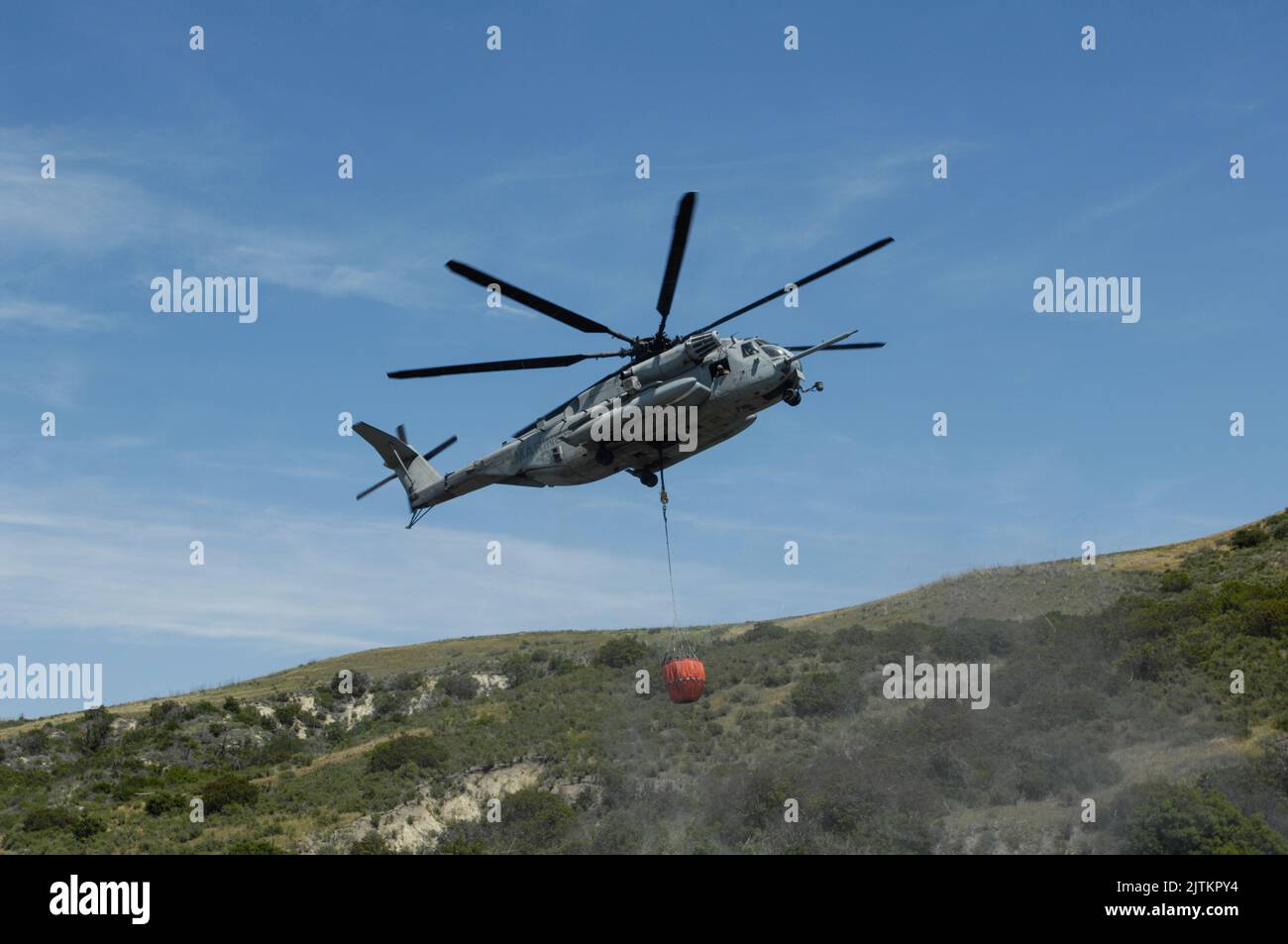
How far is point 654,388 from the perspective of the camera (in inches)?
1043

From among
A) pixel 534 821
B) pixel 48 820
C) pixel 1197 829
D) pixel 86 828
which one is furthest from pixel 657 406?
pixel 48 820

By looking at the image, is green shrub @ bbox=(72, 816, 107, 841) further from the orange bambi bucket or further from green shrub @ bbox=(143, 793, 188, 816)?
the orange bambi bucket

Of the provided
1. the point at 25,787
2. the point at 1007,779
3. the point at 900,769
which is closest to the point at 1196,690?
the point at 1007,779

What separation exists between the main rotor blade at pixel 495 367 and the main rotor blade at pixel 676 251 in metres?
2.39

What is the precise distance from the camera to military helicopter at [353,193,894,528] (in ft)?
83.8

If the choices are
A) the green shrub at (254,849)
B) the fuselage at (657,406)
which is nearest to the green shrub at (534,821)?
the green shrub at (254,849)

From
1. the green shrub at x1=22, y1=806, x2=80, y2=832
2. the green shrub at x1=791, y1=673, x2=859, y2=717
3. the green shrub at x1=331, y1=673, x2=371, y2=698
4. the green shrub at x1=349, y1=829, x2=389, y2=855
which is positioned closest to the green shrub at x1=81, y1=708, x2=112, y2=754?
the green shrub at x1=331, y1=673, x2=371, y2=698

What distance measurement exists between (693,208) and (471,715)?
1539 inches

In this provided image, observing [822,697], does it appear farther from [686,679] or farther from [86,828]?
→ [86,828]

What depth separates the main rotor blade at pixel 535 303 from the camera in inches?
901

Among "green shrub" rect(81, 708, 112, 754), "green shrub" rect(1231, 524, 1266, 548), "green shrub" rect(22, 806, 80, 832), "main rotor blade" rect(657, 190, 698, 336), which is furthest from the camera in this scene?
"green shrub" rect(1231, 524, 1266, 548)

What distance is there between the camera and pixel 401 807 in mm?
44062

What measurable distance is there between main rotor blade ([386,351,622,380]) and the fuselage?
52.4 inches
